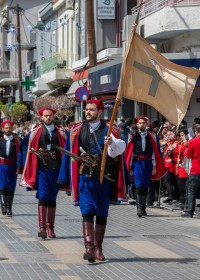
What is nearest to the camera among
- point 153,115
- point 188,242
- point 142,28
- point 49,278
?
point 49,278

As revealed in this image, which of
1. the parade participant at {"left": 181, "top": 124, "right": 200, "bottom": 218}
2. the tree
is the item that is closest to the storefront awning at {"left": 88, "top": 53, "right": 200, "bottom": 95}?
the parade participant at {"left": 181, "top": 124, "right": 200, "bottom": 218}

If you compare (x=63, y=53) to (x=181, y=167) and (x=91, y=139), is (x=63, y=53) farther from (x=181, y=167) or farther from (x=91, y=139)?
(x=91, y=139)

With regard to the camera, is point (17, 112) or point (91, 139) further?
point (17, 112)

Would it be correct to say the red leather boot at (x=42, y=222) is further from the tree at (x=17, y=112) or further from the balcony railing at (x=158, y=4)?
the tree at (x=17, y=112)

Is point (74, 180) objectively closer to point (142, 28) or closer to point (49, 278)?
point (49, 278)

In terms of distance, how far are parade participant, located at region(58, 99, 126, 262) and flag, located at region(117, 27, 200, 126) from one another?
1.63 ft

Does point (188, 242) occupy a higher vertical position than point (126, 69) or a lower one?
lower

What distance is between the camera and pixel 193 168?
56.6 feet

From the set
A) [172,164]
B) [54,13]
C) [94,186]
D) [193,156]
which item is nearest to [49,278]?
[94,186]

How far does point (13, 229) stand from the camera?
1480 centimetres

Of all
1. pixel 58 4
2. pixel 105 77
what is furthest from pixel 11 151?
pixel 58 4

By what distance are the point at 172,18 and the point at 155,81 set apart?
15.9 metres

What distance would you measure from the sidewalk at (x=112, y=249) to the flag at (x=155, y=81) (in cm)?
194

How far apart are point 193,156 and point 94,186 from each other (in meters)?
6.16
